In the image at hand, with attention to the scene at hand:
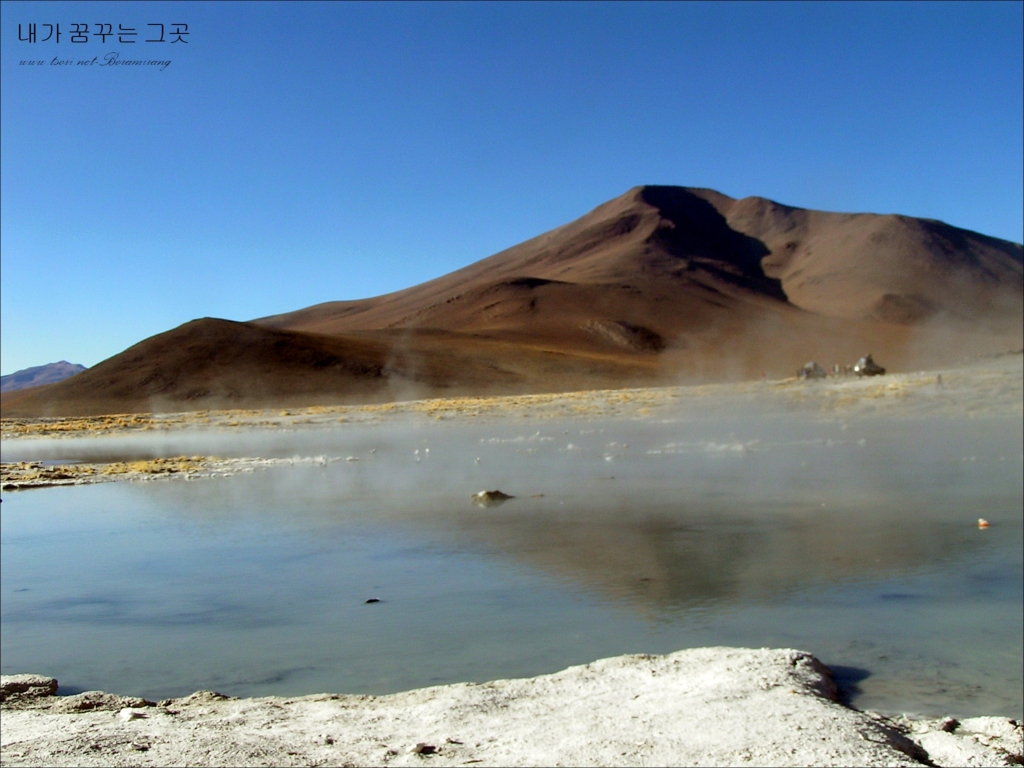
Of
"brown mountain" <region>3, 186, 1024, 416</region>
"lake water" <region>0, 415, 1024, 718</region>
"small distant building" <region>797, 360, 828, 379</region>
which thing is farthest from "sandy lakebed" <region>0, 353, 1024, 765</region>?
"brown mountain" <region>3, 186, 1024, 416</region>

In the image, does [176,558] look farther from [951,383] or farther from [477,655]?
[951,383]

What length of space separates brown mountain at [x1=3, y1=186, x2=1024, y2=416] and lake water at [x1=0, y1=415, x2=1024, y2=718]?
46795 mm

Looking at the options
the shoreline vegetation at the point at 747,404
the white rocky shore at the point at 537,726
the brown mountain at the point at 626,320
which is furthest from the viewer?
the brown mountain at the point at 626,320

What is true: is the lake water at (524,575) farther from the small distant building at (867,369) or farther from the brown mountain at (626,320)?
the brown mountain at (626,320)

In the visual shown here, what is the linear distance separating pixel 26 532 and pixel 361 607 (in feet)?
21.5

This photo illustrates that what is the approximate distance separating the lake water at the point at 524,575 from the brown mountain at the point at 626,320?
154 feet

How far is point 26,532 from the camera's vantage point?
1188cm

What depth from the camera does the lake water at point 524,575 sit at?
6180 mm

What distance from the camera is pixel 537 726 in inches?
175

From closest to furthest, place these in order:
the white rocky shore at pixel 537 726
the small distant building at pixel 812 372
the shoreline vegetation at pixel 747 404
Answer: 1. the white rocky shore at pixel 537 726
2. the shoreline vegetation at pixel 747 404
3. the small distant building at pixel 812 372

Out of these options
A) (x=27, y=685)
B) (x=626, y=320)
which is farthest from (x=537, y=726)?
(x=626, y=320)

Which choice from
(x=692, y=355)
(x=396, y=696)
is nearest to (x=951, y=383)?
(x=396, y=696)

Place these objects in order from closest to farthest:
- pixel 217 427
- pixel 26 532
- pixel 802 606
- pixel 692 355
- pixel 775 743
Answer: pixel 775 743 < pixel 802 606 < pixel 26 532 < pixel 217 427 < pixel 692 355

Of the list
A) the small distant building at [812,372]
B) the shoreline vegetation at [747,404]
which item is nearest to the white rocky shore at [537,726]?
the shoreline vegetation at [747,404]
